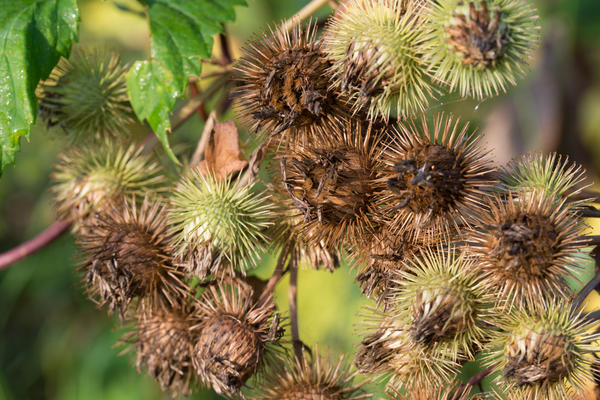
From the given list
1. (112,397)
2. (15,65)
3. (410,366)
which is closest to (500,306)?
(410,366)

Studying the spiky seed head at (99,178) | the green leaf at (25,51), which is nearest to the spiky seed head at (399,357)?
the spiky seed head at (99,178)

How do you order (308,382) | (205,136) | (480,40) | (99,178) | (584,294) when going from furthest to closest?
1. (99,178)
2. (205,136)
3. (308,382)
4. (584,294)
5. (480,40)

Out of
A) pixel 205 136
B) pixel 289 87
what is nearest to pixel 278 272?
pixel 205 136

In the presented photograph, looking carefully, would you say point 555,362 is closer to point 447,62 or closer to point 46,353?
point 447,62

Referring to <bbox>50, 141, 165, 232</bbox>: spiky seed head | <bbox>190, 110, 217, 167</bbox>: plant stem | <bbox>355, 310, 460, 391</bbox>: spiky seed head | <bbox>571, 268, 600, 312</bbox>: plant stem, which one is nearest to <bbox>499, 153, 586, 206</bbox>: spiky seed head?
<bbox>571, 268, 600, 312</bbox>: plant stem

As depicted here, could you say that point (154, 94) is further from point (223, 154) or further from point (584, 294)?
point (584, 294)
